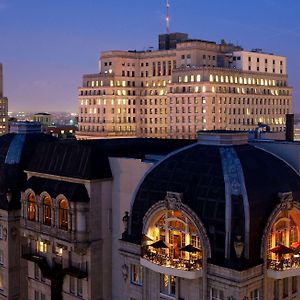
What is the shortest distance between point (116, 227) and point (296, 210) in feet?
65.5

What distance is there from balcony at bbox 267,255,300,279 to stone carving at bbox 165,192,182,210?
9.43m

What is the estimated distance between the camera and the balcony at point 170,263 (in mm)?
52062

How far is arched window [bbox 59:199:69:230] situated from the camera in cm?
6347

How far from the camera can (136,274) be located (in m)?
60.1

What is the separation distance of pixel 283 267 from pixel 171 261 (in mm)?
9985

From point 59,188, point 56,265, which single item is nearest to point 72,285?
point 56,265

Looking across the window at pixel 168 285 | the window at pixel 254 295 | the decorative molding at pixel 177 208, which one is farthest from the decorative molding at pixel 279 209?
the window at pixel 168 285

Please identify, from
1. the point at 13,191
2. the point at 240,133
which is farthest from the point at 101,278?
the point at 240,133

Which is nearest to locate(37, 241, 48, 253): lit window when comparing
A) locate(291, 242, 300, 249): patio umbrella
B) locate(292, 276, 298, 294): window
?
locate(292, 276, 298, 294): window

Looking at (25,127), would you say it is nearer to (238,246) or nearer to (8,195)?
(8,195)

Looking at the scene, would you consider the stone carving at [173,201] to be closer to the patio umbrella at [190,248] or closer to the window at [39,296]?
the patio umbrella at [190,248]

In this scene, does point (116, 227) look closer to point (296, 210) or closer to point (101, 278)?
point (101, 278)

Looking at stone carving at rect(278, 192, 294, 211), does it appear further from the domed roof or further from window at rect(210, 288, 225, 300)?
the domed roof

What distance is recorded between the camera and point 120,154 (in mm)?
66812
